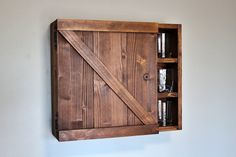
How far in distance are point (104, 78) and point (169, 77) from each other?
576 millimetres

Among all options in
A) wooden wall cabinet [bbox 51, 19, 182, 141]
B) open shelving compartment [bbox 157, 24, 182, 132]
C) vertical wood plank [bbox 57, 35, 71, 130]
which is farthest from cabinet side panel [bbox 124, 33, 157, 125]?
vertical wood plank [bbox 57, 35, 71, 130]

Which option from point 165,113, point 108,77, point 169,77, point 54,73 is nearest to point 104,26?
point 108,77

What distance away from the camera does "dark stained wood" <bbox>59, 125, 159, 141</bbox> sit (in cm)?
203

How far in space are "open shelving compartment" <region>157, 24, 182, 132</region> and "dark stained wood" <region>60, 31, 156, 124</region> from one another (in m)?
0.19

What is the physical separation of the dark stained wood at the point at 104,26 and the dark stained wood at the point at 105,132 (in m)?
0.65

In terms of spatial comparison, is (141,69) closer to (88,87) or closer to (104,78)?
(104,78)

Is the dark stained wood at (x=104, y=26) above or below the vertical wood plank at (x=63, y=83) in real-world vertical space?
above

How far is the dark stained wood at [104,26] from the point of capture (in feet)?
6.67

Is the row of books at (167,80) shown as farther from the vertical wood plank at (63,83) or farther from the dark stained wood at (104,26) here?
the vertical wood plank at (63,83)
